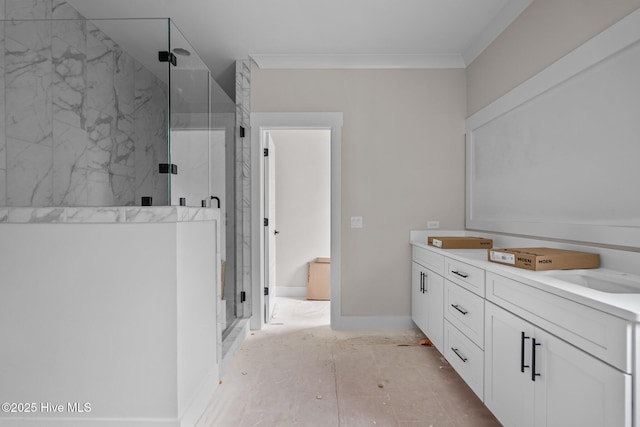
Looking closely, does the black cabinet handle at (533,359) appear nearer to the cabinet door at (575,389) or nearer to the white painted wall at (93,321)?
the cabinet door at (575,389)

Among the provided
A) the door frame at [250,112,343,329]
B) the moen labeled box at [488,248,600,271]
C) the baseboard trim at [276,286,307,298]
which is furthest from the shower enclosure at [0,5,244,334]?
the baseboard trim at [276,286,307,298]

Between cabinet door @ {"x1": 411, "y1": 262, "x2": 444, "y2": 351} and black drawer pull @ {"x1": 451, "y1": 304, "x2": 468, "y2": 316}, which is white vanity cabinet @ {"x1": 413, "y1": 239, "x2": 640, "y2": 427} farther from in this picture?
cabinet door @ {"x1": 411, "y1": 262, "x2": 444, "y2": 351}

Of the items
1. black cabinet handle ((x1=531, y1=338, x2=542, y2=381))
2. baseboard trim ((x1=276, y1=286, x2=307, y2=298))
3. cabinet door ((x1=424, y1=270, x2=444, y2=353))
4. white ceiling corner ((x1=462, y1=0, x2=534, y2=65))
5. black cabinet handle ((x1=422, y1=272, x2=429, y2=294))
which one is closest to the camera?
black cabinet handle ((x1=531, y1=338, x2=542, y2=381))

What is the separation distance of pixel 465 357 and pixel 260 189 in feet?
6.87

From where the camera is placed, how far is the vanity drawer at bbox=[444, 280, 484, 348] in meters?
1.80

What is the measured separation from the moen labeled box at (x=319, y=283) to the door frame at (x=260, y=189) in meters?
1.09

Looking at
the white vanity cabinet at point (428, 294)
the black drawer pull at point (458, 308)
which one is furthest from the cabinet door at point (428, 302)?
the black drawer pull at point (458, 308)

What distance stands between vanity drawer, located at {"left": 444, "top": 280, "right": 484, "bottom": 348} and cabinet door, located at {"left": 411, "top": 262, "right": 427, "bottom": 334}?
1.52 feet

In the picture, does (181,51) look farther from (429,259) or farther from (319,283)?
(319,283)

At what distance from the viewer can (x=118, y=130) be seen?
2436 millimetres

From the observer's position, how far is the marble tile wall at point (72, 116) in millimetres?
1758

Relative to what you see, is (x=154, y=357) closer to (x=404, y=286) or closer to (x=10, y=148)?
(x=10, y=148)

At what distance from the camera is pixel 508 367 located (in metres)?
1.51

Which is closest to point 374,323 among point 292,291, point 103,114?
point 292,291
